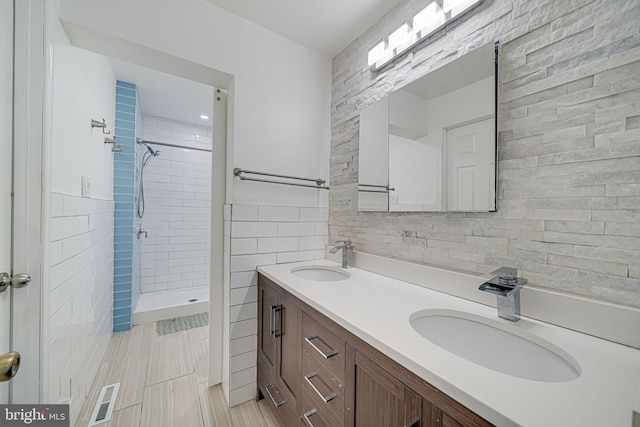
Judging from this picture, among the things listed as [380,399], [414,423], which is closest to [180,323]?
[380,399]

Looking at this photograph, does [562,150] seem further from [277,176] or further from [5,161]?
[5,161]

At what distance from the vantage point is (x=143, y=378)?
1755 millimetres

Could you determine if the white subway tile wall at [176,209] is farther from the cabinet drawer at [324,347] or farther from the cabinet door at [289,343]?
the cabinet drawer at [324,347]

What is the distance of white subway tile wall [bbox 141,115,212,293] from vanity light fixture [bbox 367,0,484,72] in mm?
2904

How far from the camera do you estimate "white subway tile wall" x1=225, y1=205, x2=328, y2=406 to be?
5.05 feet

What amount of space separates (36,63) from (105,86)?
1370mm

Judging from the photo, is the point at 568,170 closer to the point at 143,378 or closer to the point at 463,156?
the point at 463,156

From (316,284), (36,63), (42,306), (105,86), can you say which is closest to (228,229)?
(316,284)

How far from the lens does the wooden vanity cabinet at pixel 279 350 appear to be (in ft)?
3.86

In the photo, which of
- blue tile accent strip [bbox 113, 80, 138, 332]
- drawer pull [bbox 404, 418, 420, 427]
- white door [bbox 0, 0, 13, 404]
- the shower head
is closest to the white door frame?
white door [bbox 0, 0, 13, 404]

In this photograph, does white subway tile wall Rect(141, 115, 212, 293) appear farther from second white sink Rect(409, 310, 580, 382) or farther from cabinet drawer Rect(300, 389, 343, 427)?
second white sink Rect(409, 310, 580, 382)

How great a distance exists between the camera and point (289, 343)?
1.23 metres

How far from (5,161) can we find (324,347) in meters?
1.24

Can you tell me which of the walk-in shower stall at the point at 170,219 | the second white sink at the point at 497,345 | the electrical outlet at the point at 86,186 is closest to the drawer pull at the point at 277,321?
the second white sink at the point at 497,345
